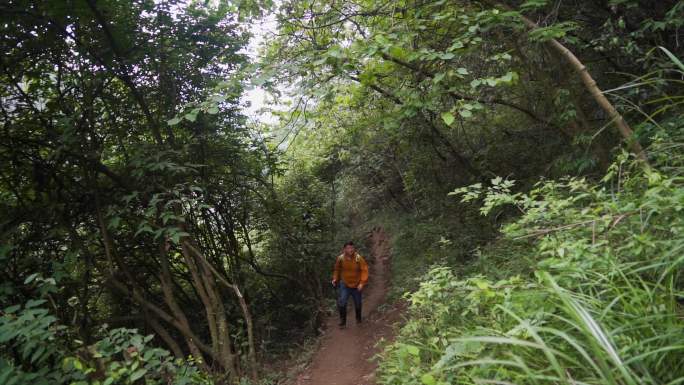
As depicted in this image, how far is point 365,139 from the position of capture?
9352 millimetres

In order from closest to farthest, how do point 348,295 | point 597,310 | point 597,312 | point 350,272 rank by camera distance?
point 597,312 < point 597,310 < point 350,272 < point 348,295

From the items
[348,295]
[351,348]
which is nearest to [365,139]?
[348,295]

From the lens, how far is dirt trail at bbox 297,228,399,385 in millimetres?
5699

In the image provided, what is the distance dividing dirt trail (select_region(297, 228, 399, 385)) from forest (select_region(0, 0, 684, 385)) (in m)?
0.13

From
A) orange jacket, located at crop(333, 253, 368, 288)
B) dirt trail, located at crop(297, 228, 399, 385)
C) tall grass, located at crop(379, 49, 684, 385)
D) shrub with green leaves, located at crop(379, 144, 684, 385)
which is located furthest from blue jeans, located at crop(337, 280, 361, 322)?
shrub with green leaves, located at crop(379, 144, 684, 385)

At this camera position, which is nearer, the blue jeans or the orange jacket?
the orange jacket

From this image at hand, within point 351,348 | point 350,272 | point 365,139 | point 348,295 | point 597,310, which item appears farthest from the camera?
point 365,139

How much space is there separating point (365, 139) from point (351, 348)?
485 centimetres

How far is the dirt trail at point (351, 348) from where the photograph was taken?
570 cm

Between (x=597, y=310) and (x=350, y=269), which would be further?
(x=350, y=269)

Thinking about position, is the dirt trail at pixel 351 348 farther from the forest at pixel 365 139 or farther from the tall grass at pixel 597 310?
the tall grass at pixel 597 310

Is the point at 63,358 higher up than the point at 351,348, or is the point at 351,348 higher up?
the point at 63,358

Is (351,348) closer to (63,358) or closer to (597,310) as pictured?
(63,358)

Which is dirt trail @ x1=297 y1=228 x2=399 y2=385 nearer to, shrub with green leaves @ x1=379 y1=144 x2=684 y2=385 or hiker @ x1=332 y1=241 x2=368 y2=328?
hiker @ x1=332 y1=241 x2=368 y2=328
